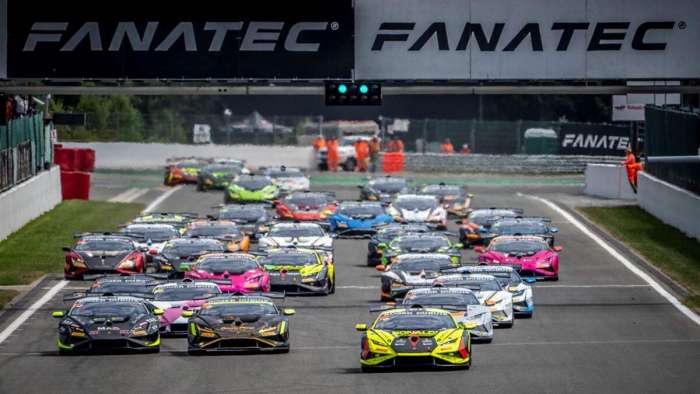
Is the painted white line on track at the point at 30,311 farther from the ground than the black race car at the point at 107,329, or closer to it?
closer to it

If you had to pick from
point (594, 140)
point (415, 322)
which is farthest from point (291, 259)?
point (594, 140)

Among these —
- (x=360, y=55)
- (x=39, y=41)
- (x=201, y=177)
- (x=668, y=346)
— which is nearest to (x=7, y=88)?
(x=39, y=41)

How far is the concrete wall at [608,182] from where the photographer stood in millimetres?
70062

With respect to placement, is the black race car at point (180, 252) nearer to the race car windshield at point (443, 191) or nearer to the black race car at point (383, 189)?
the race car windshield at point (443, 191)

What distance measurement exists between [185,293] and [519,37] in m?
13.1

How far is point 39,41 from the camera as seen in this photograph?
145 ft

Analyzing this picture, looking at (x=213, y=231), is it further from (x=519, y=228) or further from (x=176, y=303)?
(x=176, y=303)

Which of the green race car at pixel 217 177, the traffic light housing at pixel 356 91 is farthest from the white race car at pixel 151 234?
the green race car at pixel 217 177

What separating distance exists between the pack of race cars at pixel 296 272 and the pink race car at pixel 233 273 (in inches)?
1.5

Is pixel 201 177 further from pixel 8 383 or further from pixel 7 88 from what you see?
pixel 8 383

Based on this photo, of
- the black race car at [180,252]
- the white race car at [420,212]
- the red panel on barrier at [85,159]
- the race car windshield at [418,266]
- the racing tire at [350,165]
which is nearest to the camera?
the race car windshield at [418,266]

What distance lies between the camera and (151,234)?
49250 millimetres

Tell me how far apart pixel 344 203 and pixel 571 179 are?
2714 centimetres

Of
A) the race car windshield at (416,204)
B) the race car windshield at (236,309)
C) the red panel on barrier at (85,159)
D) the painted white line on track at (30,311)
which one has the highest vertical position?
the red panel on barrier at (85,159)
